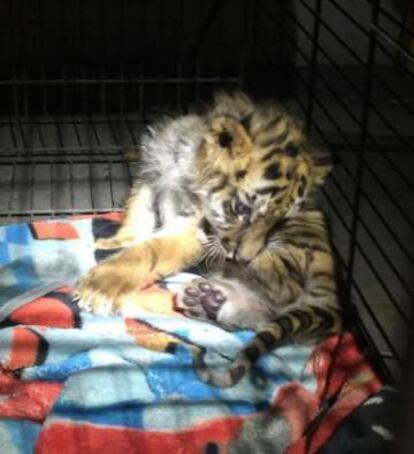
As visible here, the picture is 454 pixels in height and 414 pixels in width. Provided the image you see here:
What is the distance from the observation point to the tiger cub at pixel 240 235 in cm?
237

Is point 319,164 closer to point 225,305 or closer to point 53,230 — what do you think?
point 225,305

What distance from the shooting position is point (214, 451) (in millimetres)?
1813

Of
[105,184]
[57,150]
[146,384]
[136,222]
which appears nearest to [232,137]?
[136,222]

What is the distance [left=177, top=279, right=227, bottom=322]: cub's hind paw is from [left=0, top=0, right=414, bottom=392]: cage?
0.37 meters

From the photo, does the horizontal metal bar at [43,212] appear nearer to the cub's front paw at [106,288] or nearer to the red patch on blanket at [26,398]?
the cub's front paw at [106,288]

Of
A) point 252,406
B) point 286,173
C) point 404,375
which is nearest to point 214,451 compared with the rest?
point 252,406

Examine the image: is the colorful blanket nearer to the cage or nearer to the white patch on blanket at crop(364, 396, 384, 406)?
the white patch on blanket at crop(364, 396, 384, 406)

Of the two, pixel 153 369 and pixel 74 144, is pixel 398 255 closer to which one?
pixel 153 369

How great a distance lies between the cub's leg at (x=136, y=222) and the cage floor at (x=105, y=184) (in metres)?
0.30

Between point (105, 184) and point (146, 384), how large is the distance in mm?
Result: 1466

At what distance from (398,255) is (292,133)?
2.05 ft

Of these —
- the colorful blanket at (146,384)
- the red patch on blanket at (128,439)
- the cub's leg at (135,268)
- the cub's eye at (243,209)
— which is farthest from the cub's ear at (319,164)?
the red patch on blanket at (128,439)

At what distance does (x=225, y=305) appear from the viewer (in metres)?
2.36

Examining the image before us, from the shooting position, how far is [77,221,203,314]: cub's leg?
93.5 inches
